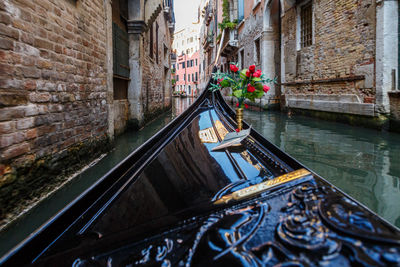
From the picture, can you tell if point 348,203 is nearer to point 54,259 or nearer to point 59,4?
point 54,259

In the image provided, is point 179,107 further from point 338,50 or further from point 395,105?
point 395,105

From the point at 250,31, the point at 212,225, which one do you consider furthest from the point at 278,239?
the point at 250,31

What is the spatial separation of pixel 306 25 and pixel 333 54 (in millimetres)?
1809

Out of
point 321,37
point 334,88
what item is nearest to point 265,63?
point 321,37

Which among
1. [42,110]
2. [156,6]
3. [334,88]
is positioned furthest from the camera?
[156,6]

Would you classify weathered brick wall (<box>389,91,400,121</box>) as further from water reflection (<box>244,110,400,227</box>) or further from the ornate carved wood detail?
the ornate carved wood detail

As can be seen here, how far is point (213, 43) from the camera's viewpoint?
21.0 m

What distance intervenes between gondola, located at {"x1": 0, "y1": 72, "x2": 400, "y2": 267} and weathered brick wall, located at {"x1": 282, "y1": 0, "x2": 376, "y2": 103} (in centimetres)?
456

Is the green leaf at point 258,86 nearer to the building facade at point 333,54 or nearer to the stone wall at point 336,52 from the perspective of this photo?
the building facade at point 333,54

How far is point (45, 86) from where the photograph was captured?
218 centimetres

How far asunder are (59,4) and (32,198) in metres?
1.77

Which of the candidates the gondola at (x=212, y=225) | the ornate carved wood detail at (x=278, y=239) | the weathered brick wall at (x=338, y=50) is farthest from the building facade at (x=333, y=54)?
the ornate carved wood detail at (x=278, y=239)

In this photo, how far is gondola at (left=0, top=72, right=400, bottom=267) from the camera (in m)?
0.62

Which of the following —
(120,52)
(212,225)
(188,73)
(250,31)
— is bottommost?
(212,225)
